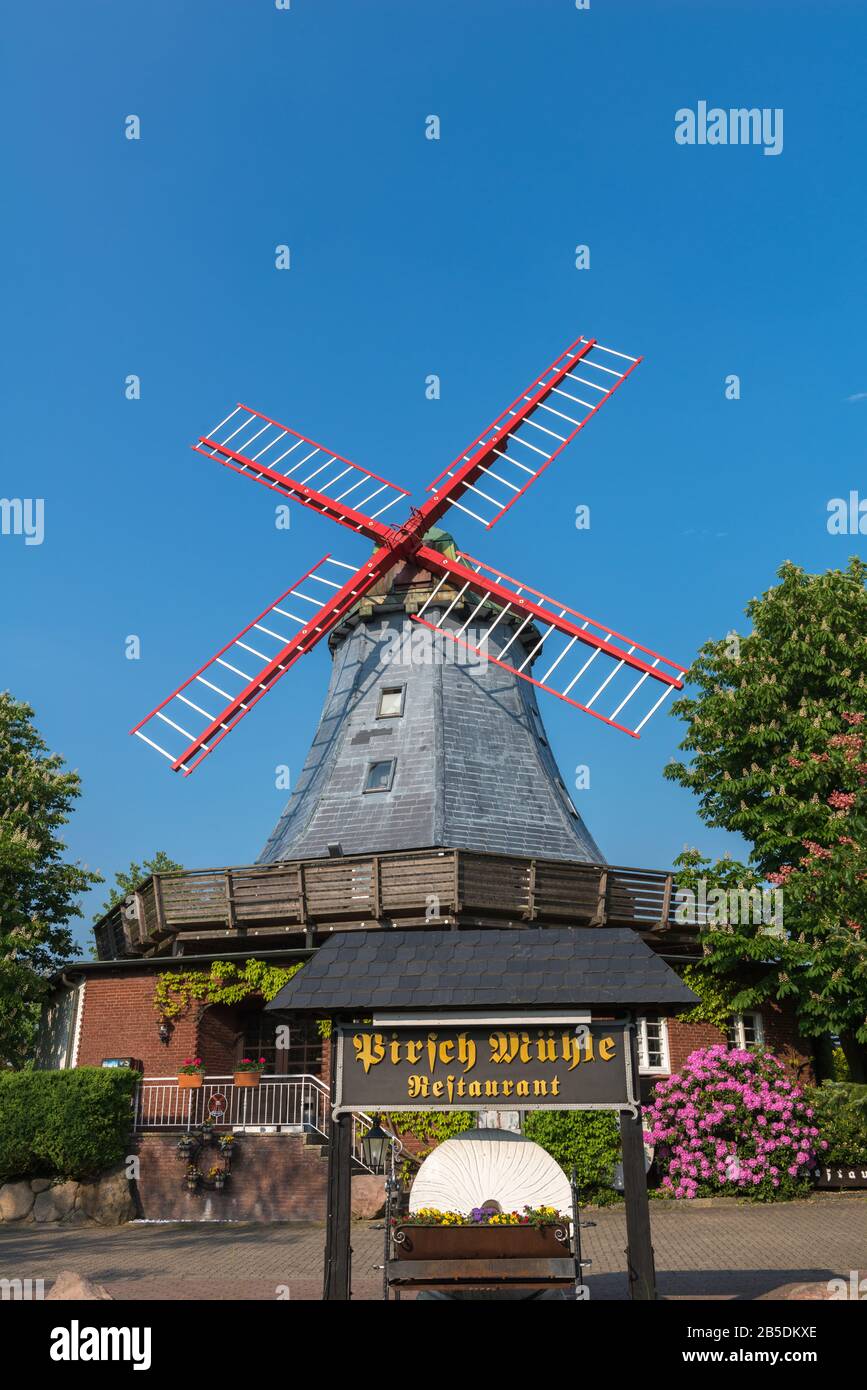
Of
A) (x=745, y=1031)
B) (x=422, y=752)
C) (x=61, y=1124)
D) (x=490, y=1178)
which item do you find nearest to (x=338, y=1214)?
(x=490, y=1178)

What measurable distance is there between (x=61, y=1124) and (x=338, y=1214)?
10137 mm

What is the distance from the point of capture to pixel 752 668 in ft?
66.8

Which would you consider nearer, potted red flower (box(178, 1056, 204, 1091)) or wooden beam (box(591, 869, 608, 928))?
potted red flower (box(178, 1056, 204, 1091))

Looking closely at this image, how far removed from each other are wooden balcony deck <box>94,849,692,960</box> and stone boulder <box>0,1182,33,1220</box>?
5.12 m

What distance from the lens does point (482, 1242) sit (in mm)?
8453

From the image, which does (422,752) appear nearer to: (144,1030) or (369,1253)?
(144,1030)

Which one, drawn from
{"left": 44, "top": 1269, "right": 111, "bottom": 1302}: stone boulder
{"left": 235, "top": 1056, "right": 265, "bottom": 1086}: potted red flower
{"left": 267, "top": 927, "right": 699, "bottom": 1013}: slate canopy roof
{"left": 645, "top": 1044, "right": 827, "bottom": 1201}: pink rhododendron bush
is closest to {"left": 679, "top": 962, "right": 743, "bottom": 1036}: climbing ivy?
{"left": 645, "top": 1044, "right": 827, "bottom": 1201}: pink rhododendron bush

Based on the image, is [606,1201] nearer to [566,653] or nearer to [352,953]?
[352,953]

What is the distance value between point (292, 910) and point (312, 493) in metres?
12.0

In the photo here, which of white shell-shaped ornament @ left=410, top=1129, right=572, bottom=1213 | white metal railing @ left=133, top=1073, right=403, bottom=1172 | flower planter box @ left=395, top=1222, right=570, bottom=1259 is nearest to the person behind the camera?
flower planter box @ left=395, top=1222, right=570, bottom=1259

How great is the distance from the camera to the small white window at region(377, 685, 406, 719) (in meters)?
24.2

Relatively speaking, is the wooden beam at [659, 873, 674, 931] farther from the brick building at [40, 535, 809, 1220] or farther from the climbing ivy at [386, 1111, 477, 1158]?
the climbing ivy at [386, 1111, 477, 1158]

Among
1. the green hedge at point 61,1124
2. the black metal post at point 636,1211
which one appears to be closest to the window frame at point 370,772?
the green hedge at point 61,1124
